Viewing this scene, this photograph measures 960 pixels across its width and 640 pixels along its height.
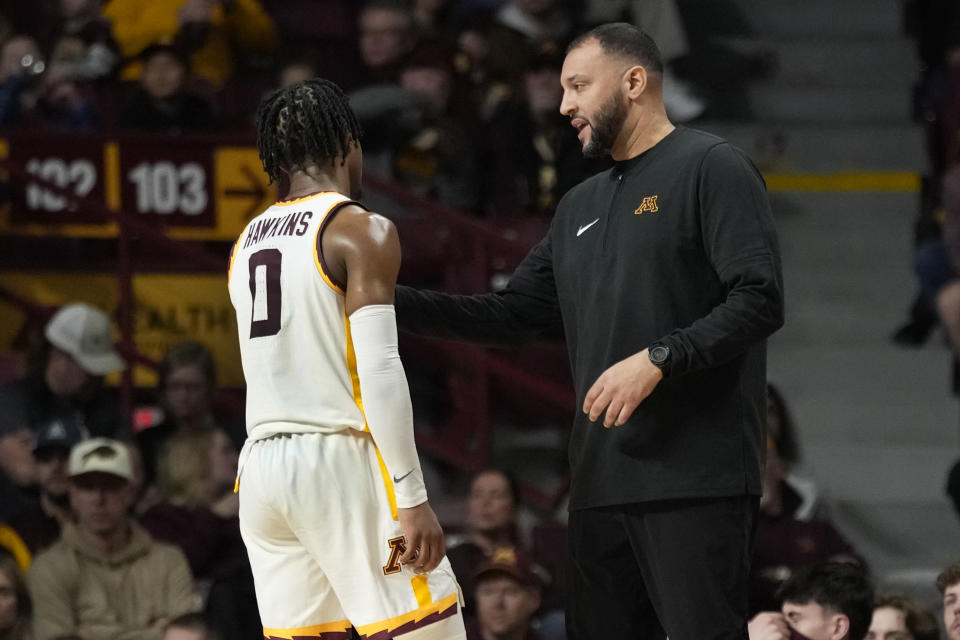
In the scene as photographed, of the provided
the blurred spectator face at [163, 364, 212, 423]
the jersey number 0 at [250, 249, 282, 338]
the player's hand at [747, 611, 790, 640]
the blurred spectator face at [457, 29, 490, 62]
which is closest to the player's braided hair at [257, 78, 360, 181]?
the jersey number 0 at [250, 249, 282, 338]

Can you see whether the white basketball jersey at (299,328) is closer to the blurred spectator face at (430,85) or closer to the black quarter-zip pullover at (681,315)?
the black quarter-zip pullover at (681,315)

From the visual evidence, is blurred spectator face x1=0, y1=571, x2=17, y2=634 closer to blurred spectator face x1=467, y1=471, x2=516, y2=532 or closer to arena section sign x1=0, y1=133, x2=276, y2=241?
blurred spectator face x1=467, y1=471, x2=516, y2=532

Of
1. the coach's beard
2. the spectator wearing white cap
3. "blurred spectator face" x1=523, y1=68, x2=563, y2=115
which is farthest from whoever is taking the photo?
"blurred spectator face" x1=523, y1=68, x2=563, y2=115

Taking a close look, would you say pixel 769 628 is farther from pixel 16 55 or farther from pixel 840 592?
pixel 16 55

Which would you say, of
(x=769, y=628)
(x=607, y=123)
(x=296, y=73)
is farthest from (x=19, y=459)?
(x=607, y=123)

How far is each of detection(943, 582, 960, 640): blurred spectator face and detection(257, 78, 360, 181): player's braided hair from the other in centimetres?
288

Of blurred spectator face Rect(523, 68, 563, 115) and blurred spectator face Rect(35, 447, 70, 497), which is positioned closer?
blurred spectator face Rect(35, 447, 70, 497)

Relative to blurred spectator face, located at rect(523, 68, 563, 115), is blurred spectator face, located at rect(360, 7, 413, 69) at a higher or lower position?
higher

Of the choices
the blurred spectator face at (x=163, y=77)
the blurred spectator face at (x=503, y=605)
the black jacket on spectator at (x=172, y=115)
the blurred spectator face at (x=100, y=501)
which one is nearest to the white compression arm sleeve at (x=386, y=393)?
the blurred spectator face at (x=503, y=605)

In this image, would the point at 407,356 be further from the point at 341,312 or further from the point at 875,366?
the point at 341,312

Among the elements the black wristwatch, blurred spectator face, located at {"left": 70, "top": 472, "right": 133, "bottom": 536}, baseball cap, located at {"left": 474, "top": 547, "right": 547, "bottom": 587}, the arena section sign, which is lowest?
baseball cap, located at {"left": 474, "top": 547, "right": 547, "bottom": 587}

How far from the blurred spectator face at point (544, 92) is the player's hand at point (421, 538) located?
4919 mm

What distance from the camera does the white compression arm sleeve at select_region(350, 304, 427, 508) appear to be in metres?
3.79

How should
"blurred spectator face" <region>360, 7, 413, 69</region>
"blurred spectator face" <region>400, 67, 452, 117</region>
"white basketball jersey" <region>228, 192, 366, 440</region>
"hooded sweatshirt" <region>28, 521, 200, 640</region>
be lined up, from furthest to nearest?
1. "blurred spectator face" <region>360, 7, 413, 69</region>
2. "blurred spectator face" <region>400, 67, 452, 117</region>
3. "hooded sweatshirt" <region>28, 521, 200, 640</region>
4. "white basketball jersey" <region>228, 192, 366, 440</region>
